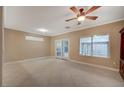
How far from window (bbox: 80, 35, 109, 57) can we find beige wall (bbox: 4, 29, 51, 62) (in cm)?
404

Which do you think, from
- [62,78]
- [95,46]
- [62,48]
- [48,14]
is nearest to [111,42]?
[95,46]

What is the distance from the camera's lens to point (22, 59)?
6.09 metres

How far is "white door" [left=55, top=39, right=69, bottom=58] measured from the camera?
23.8 feet

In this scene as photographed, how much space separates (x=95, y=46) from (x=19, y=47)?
533cm

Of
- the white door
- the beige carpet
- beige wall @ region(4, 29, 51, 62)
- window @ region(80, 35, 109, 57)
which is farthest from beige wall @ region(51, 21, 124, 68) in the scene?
beige wall @ region(4, 29, 51, 62)

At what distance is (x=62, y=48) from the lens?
7738mm

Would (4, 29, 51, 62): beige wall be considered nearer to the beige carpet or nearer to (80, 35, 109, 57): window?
the beige carpet

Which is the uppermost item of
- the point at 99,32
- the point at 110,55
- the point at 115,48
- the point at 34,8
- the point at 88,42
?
the point at 34,8

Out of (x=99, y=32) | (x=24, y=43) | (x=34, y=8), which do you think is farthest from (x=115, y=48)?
(x=24, y=43)

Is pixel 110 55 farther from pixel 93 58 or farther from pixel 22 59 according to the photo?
pixel 22 59

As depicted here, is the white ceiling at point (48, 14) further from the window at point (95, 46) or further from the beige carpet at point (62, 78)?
the beige carpet at point (62, 78)

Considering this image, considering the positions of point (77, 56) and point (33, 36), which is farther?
point (33, 36)

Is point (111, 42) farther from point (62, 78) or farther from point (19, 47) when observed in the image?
point (19, 47)

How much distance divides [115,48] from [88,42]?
1723 millimetres
